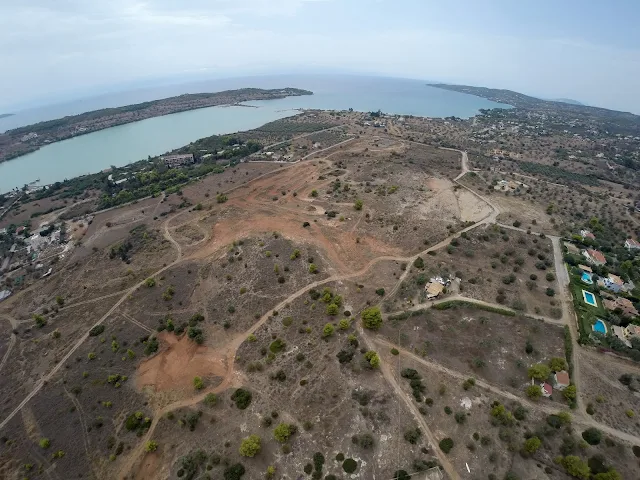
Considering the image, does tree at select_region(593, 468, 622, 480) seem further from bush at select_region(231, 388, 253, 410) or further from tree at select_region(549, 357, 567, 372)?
bush at select_region(231, 388, 253, 410)

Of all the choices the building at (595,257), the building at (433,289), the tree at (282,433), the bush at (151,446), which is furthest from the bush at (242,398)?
the building at (595,257)

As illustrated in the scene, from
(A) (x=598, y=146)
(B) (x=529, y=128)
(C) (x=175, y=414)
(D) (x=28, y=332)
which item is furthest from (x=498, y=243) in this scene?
(B) (x=529, y=128)

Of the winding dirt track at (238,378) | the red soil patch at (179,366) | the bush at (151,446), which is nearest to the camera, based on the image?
the winding dirt track at (238,378)

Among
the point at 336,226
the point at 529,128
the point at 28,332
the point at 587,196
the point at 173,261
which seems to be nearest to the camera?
the point at 28,332

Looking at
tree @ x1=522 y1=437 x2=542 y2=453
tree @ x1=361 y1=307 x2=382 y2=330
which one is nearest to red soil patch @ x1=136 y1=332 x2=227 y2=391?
tree @ x1=361 y1=307 x2=382 y2=330

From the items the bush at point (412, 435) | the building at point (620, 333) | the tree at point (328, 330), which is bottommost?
the building at point (620, 333)

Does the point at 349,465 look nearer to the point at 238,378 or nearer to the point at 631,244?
the point at 238,378

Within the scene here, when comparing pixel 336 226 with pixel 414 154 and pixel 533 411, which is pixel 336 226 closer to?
pixel 533 411

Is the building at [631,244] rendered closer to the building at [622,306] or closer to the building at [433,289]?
the building at [622,306]
